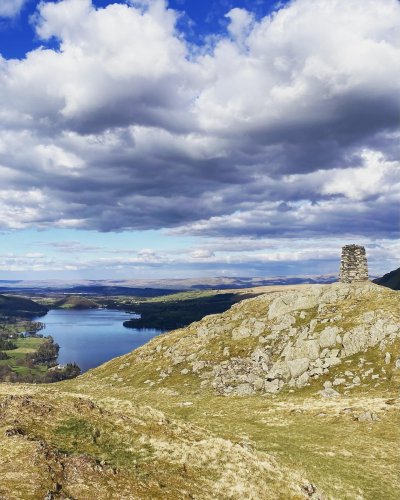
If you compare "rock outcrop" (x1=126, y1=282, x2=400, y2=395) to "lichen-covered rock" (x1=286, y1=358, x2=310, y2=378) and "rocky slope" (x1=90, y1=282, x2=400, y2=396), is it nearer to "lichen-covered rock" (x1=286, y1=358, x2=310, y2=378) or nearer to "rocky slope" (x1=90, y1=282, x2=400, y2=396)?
"lichen-covered rock" (x1=286, y1=358, x2=310, y2=378)

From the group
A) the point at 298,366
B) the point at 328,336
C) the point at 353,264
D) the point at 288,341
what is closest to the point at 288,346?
the point at 288,341

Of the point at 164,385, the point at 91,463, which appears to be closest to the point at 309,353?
the point at 164,385

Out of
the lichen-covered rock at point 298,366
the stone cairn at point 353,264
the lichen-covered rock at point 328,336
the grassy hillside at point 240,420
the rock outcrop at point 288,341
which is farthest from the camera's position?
the stone cairn at point 353,264

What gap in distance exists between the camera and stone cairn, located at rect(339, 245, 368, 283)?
75250mm

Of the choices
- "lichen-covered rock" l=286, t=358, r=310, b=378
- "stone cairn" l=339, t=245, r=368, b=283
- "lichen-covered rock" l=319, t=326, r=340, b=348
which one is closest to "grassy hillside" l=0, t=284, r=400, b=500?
"lichen-covered rock" l=319, t=326, r=340, b=348

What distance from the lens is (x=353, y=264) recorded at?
75.7 m

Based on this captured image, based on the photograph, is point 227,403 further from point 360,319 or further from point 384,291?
point 384,291

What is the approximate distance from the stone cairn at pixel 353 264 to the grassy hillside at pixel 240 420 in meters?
6.24

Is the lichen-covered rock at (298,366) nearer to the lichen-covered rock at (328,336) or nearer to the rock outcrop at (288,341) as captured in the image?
the rock outcrop at (288,341)

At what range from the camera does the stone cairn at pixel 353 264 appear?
75250 millimetres

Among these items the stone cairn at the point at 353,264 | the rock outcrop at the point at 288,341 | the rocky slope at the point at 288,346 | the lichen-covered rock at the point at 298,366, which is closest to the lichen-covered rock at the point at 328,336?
the rock outcrop at the point at 288,341

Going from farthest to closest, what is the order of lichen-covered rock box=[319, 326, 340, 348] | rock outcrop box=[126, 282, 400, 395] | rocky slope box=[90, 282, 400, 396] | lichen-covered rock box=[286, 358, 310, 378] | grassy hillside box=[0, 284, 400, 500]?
lichen-covered rock box=[319, 326, 340, 348], lichen-covered rock box=[286, 358, 310, 378], rock outcrop box=[126, 282, 400, 395], rocky slope box=[90, 282, 400, 396], grassy hillside box=[0, 284, 400, 500]

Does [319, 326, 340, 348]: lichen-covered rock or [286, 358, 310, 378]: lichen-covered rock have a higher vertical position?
[319, 326, 340, 348]: lichen-covered rock

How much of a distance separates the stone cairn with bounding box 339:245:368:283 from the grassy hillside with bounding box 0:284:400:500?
246 inches
